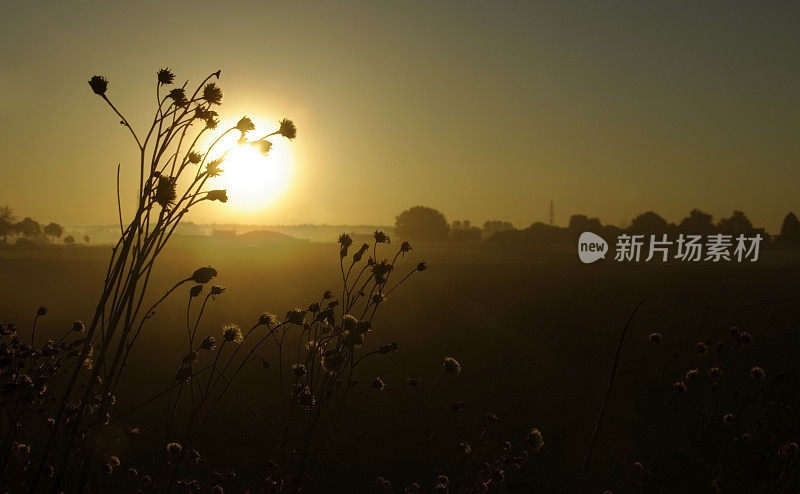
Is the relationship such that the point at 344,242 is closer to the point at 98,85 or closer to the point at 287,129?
the point at 287,129

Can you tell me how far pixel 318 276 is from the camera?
1050 inches

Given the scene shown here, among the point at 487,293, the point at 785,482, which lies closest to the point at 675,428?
the point at 785,482

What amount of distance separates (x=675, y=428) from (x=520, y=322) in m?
7.93

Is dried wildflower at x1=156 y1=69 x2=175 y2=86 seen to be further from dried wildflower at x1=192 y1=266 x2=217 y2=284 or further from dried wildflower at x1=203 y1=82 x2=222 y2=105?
dried wildflower at x1=192 y1=266 x2=217 y2=284

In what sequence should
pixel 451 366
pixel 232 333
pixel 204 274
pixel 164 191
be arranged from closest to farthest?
pixel 164 191 → pixel 204 274 → pixel 232 333 → pixel 451 366

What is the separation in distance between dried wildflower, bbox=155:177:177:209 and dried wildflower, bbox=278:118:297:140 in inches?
13.6

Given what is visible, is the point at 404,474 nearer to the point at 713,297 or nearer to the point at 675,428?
the point at 675,428

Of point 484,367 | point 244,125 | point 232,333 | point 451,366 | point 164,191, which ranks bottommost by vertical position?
point 484,367

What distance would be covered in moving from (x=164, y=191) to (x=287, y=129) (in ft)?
1.31

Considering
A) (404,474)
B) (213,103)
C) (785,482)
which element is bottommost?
(404,474)

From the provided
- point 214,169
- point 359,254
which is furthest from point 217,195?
point 359,254

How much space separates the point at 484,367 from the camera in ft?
37.5

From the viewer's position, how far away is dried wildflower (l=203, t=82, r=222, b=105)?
179 cm

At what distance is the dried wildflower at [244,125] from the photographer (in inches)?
65.3
